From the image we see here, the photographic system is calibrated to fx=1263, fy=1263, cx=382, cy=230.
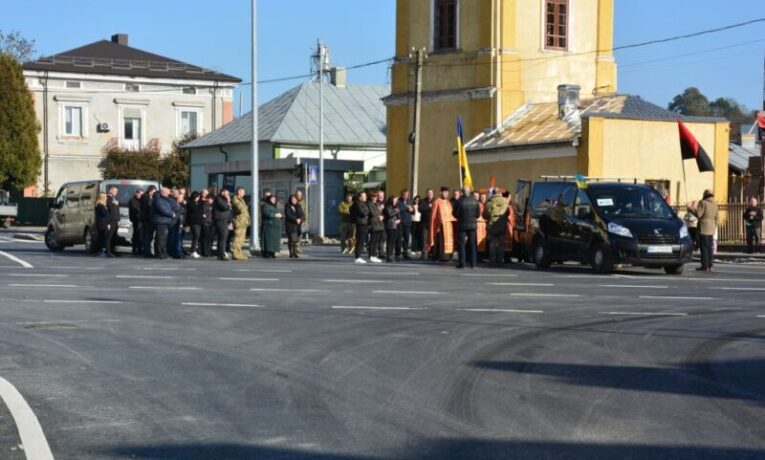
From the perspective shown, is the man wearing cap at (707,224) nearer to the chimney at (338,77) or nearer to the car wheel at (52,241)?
the car wheel at (52,241)

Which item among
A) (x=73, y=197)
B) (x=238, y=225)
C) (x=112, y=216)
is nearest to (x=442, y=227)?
(x=238, y=225)

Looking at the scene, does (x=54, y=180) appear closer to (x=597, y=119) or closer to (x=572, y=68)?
(x=572, y=68)

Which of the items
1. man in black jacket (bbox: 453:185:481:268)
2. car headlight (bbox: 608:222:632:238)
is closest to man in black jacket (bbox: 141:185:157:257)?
man in black jacket (bbox: 453:185:481:268)

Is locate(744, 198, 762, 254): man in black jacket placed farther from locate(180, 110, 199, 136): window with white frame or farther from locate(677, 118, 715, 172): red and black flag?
locate(180, 110, 199, 136): window with white frame

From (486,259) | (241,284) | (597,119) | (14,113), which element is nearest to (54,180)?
(14,113)

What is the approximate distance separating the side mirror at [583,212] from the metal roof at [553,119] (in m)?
11.9

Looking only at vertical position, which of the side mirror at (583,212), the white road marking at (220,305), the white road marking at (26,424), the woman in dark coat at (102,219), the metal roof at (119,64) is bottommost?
the white road marking at (26,424)

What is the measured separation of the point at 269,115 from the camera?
64688 mm

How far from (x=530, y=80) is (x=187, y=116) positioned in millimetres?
38958

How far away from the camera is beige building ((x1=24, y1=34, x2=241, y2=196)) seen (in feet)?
249

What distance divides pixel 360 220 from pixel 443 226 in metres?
1.96

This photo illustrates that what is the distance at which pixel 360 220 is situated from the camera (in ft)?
92.5

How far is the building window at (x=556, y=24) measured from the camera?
145 feet

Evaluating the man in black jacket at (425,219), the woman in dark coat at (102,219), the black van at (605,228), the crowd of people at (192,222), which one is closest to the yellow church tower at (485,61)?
the man in black jacket at (425,219)
